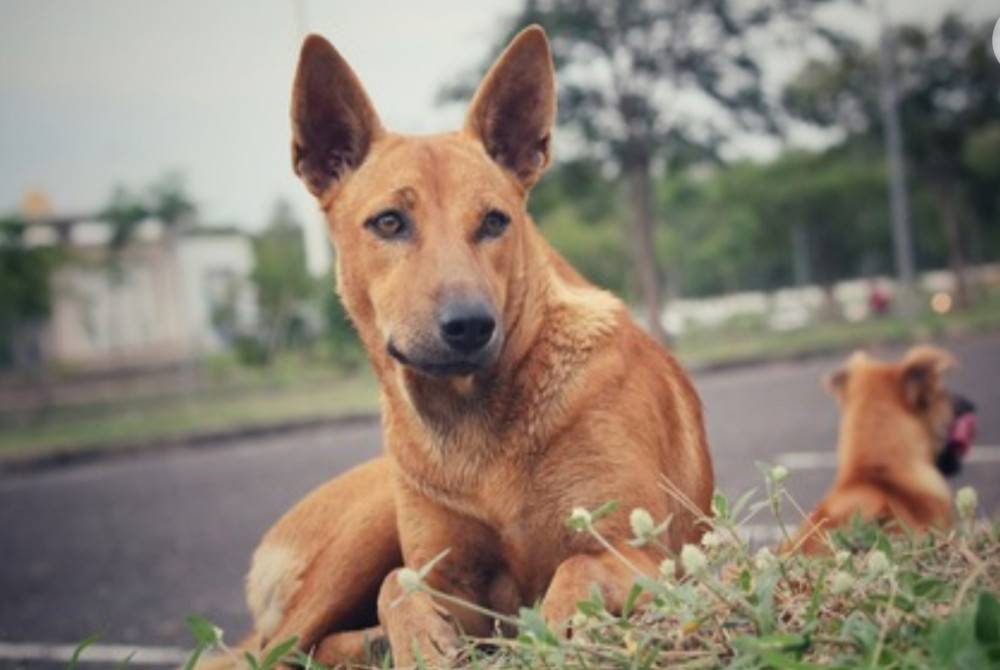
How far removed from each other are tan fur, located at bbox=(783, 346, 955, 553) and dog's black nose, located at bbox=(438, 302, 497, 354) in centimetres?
212

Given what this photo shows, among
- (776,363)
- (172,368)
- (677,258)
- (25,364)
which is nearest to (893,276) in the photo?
(677,258)

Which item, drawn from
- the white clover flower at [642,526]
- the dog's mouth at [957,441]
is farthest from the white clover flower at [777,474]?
the dog's mouth at [957,441]

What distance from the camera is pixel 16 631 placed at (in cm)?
554

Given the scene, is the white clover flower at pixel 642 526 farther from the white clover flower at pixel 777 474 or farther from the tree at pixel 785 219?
the tree at pixel 785 219

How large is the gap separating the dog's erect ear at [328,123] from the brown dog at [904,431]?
2.26m

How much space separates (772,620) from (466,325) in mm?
1076

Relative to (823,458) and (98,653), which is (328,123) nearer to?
(98,653)

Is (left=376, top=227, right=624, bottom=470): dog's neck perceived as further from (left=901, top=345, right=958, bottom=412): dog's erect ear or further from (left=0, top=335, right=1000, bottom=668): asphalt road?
(left=901, top=345, right=958, bottom=412): dog's erect ear

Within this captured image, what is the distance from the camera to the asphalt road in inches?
227

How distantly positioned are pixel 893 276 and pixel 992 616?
40646 millimetres

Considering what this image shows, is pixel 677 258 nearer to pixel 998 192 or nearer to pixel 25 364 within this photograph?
pixel 998 192

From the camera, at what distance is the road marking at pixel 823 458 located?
7.44 m

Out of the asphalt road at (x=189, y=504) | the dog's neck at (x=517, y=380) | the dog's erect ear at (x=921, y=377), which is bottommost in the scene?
the asphalt road at (x=189, y=504)

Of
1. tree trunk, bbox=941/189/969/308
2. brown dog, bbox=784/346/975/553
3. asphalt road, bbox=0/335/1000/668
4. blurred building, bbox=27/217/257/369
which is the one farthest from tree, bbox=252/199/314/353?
brown dog, bbox=784/346/975/553
